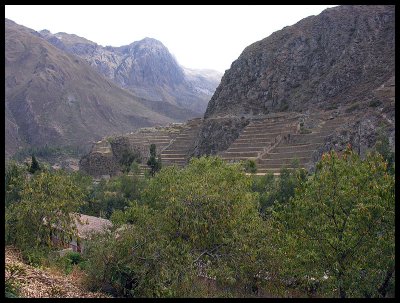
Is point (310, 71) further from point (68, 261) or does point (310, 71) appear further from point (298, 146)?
point (68, 261)

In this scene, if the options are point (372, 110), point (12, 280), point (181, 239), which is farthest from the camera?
point (372, 110)

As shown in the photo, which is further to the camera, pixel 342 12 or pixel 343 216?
pixel 342 12

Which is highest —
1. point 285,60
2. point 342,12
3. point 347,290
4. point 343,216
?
point 342,12

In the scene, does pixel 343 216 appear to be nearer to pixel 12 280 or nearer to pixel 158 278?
pixel 158 278

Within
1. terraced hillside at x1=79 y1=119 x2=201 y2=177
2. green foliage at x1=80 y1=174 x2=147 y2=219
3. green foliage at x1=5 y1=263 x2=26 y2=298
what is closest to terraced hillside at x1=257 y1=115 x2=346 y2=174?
green foliage at x1=80 y1=174 x2=147 y2=219

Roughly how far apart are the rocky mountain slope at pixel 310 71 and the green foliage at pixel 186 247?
52.9 m

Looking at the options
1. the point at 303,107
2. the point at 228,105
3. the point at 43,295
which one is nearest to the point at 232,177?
the point at 43,295

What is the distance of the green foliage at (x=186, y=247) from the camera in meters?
13.9

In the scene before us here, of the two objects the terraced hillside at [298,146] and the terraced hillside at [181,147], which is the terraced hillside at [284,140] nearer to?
the terraced hillside at [298,146]

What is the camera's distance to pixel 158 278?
13727 mm

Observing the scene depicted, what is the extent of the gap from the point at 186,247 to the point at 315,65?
7951 cm

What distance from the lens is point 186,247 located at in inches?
560

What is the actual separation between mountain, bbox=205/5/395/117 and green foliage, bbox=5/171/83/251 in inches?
2405

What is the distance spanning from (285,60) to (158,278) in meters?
82.4
